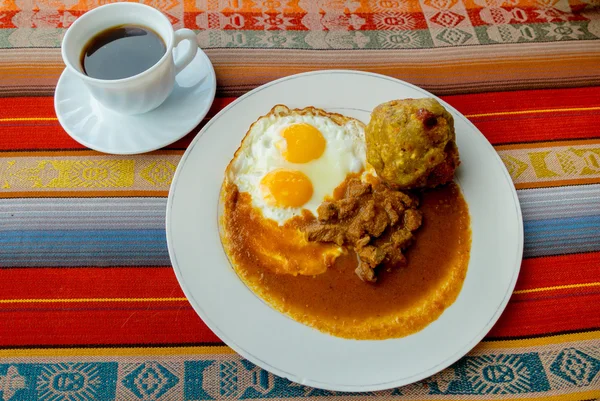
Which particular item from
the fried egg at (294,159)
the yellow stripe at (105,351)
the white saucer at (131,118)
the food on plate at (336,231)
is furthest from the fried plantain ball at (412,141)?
the yellow stripe at (105,351)

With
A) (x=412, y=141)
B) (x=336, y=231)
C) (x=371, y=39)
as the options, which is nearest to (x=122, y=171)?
(x=336, y=231)

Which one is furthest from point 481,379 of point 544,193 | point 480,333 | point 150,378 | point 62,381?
point 62,381

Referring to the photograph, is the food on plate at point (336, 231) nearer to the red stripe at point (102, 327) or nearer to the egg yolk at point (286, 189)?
the egg yolk at point (286, 189)

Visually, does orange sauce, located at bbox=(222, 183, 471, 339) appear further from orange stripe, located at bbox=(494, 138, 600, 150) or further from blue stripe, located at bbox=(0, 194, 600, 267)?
orange stripe, located at bbox=(494, 138, 600, 150)

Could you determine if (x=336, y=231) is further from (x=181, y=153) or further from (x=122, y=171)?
(x=122, y=171)

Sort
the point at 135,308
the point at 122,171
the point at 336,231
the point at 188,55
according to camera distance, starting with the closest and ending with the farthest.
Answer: the point at 135,308 < the point at 336,231 < the point at 122,171 < the point at 188,55

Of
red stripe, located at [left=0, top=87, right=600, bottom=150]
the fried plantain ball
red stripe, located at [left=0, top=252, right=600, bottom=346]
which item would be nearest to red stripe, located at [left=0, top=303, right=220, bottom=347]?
red stripe, located at [left=0, top=252, right=600, bottom=346]
